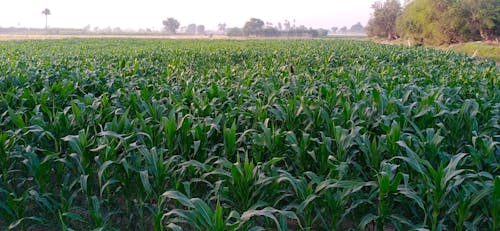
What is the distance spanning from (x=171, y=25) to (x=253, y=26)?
39517mm

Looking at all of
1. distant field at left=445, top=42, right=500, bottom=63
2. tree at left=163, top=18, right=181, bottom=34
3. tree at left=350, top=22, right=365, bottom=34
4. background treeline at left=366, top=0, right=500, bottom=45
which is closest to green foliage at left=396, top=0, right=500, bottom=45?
background treeline at left=366, top=0, right=500, bottom=45

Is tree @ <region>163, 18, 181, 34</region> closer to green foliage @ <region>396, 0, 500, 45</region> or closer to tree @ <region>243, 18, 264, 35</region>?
tree @ <region>243, 18, 264, 35</region>

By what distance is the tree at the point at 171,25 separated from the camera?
13512cm

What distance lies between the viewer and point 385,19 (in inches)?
2731

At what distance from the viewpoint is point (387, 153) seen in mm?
3814

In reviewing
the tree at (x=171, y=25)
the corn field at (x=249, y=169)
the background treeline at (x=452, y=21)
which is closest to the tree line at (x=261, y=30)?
the tree at (x=171, y=25)

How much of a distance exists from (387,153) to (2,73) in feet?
23.3

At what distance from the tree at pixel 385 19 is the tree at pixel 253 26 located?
97.5 ft

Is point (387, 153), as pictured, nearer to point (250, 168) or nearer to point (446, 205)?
point (446, 205)

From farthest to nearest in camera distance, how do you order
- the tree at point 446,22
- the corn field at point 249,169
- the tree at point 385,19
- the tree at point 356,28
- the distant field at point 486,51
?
the tree at point 356,28 < the tree at point 385,19 < the tree at point 446,22 < the distant field at point 486,51 < the corn field at point 249,169

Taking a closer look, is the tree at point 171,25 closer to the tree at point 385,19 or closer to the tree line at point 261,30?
the tree line at point 261,30

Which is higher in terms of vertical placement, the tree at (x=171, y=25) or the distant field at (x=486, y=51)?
the tree at (x=171, y=25)

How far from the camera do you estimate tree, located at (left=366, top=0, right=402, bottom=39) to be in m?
68.9

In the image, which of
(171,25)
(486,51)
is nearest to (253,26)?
(171,25)
